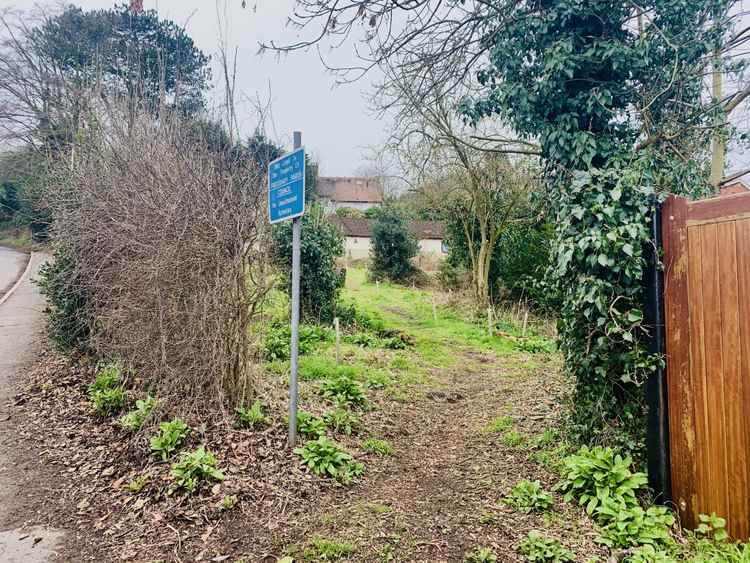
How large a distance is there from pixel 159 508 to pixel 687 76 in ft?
19.8

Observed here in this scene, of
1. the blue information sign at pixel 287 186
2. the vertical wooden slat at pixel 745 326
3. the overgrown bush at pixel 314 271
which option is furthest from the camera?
the overgrown bush at pixel 314 271

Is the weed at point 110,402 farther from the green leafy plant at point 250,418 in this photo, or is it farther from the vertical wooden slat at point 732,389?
the vertical wooden slat at point 732,389

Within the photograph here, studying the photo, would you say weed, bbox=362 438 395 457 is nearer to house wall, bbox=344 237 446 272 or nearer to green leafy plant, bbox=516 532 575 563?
green leafy plant, bbox=516 532 575 563

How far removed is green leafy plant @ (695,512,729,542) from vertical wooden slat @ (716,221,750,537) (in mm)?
51

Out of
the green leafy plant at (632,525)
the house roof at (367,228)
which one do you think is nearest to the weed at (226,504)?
the green leafy plant at (632,525)

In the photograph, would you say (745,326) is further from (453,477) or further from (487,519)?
(453,477)

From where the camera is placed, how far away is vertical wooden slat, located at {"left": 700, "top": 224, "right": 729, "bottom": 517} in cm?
283

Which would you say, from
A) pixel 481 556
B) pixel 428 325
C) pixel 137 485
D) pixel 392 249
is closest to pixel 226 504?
pixel 137 485

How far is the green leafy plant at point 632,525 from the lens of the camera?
2805 mm

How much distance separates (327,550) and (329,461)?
114cm

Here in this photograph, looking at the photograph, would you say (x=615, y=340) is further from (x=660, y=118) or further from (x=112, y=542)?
(x=112, y=542)

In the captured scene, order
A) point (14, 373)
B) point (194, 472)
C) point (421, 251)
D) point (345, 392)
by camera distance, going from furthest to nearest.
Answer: point (421, 251) < point (14, 373) < point (345, 392) < point (194, 472)

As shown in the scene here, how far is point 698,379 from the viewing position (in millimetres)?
2955

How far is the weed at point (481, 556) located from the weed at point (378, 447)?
A: 174 centimetres
